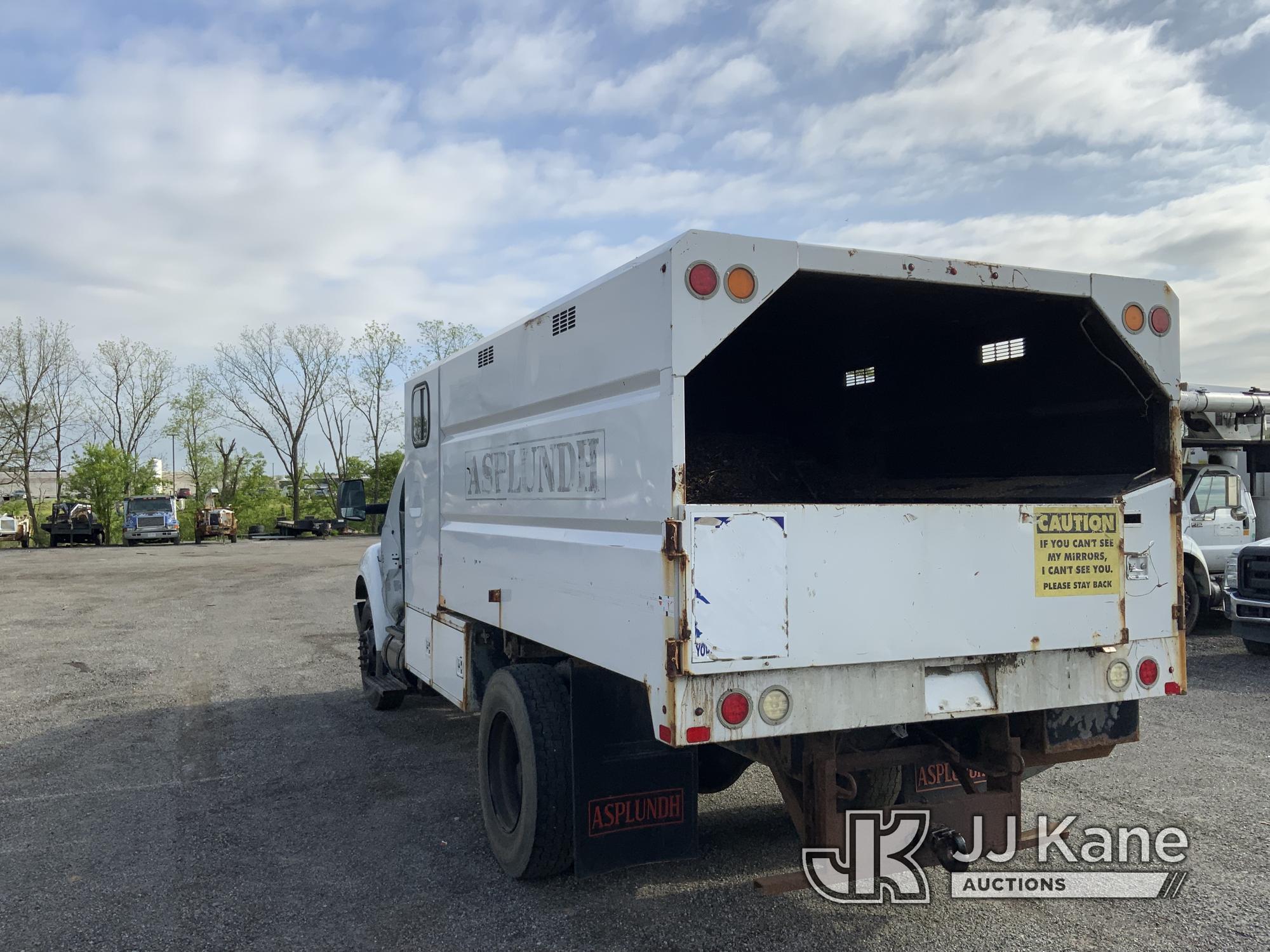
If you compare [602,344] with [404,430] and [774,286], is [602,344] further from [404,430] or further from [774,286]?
[404,430]

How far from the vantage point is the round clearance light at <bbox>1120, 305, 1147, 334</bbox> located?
3.94m

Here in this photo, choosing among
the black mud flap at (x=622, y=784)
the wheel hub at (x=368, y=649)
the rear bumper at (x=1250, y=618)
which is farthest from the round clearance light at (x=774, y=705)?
the rear bumper at (x=1250, y=618)

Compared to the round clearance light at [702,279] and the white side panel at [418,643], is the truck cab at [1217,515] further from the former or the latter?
the round clearance light at [702,279]

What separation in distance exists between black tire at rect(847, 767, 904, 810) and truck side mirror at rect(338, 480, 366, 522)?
16.0ft

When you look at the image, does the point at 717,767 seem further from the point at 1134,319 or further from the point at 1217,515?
the point at 1217,515

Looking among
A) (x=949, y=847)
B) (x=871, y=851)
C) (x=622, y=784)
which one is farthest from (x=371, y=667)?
(x=949, y=847)

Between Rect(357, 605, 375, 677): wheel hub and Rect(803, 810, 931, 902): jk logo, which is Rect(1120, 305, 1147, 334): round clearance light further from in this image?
Rect(357, 605, 375, 677): wheel hub

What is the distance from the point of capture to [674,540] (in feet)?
10.3

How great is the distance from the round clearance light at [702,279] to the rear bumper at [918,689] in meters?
1.29

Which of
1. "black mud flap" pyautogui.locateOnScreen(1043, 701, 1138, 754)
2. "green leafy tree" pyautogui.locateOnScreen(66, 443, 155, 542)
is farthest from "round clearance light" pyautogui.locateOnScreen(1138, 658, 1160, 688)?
"green leafy tree" pyautogui.locateOnScreen(66, 443, 155, 542)

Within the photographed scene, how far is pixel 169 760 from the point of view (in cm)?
666

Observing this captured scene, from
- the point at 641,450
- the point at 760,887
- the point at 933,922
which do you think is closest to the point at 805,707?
the point at 760,887

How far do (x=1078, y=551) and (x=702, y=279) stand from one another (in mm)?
1843

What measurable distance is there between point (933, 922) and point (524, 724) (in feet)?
6.16
